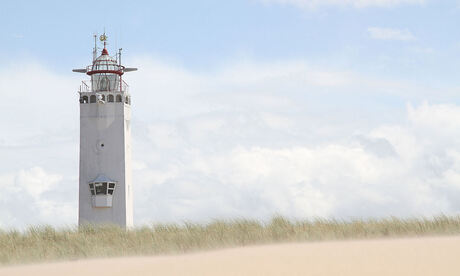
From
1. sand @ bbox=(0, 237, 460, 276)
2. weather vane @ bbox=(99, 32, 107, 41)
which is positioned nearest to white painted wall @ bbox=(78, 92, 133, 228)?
weather vane @ bbox=(99, 32, 107, 41)

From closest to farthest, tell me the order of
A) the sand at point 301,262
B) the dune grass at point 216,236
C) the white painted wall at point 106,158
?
the sand at point 301,262
the dune grass at point 216,236
the white painted wall at point 106,158

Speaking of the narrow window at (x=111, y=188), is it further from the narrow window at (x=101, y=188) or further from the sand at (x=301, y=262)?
the sand at (x=301, y=262)

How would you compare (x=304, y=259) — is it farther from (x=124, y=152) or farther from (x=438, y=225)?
(x=124, y=152)

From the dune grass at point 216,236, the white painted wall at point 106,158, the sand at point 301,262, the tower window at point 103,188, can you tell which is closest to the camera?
the sand at point 301,262

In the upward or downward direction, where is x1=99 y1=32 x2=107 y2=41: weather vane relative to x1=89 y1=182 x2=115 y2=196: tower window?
upward

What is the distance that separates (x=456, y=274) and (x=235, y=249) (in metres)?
4.78

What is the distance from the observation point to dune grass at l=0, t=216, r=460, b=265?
1544cm

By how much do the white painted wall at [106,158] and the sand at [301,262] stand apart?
15617mm

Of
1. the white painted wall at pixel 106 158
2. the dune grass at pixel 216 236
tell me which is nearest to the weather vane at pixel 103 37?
the white painted wall at pixel 106 158

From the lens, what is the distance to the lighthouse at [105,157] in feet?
99.2

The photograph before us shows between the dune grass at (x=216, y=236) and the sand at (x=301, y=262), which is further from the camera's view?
the dune grass at (x=216, y=236)

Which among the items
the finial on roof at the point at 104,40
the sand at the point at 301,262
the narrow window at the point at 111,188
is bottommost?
the sand at the point at 301,262

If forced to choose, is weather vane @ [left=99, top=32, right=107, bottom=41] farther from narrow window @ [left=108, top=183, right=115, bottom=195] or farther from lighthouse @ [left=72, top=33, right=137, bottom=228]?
narrow window @ [left=108, top=183, right=115, bottom=195]

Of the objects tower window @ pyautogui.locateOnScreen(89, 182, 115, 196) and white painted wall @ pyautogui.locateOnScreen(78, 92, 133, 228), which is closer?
tower window @ pyautogui.locateOnScreen(89, 182, 115, 196)
